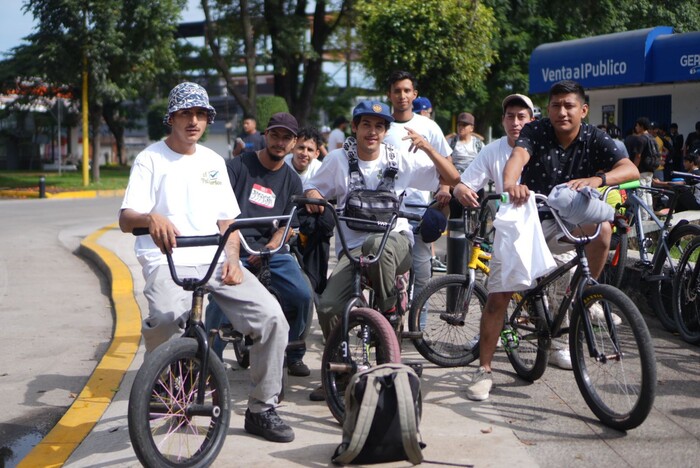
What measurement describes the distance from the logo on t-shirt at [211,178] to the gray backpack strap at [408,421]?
57.3 inches

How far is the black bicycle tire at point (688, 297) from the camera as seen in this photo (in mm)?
6648

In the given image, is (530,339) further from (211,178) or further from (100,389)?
(100,389)

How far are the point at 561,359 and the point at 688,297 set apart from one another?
1408 millimetres

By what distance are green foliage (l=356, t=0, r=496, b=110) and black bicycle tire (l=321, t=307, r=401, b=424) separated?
12.7 metres

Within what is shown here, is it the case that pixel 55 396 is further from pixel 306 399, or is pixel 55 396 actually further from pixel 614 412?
pixel 614 412

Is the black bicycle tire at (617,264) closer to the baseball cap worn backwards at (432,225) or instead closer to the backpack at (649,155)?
the baseball cap worn backwards at (432,225)

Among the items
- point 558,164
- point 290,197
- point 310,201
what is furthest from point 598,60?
point 310,201

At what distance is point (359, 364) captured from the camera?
183 inches

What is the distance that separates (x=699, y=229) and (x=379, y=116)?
9.60 feet

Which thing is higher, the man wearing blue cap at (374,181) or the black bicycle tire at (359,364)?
the man wearing blue cap at (374,181)

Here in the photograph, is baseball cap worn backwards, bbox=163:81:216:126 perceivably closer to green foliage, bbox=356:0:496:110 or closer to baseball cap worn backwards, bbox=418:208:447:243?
baseball cap worn backwards, bbox=418:208:447:243

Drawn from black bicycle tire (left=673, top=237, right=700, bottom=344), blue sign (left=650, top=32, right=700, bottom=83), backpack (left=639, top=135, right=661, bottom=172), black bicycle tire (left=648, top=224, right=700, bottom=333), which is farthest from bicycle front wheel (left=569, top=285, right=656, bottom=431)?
blue sign (left=650, top=32, right=700, bottom=83)

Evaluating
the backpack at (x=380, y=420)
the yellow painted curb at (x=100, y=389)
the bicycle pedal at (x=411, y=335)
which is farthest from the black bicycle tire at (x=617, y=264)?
the backpack at (x=380, y=420)

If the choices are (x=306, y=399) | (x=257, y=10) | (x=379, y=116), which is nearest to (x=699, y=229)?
(x=379, y=116)
